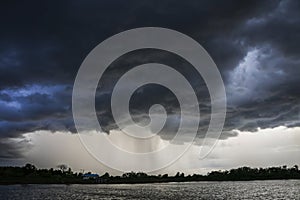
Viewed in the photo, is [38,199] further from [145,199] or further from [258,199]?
[258,199]

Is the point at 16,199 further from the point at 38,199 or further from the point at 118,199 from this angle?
the point at 118,199

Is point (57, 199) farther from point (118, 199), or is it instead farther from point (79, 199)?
point (118, 199)

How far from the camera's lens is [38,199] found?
116 m

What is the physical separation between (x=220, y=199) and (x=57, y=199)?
180 ft

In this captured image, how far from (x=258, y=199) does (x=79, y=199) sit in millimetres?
61378

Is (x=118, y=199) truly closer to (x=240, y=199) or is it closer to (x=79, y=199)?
(x=79, y=199)

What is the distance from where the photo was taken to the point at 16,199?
380 ft

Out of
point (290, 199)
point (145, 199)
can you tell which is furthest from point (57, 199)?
point (290, 199)

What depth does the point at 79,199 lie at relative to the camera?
375 ft

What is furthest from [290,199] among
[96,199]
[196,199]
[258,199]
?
[96,199]

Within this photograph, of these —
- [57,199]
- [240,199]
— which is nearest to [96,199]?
[57,199]

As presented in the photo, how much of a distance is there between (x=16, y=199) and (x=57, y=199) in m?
14.1

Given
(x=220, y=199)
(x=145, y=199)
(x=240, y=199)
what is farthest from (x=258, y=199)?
(x=145, y=199)

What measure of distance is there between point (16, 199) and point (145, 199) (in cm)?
4333
